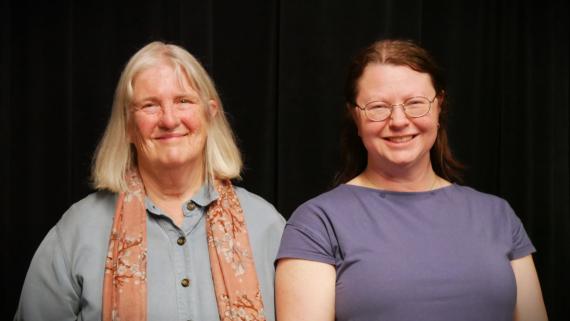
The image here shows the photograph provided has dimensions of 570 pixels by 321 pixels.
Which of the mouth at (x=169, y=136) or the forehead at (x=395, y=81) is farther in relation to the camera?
the mouth at (x=169, y=136)

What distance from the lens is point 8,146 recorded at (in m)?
2.46

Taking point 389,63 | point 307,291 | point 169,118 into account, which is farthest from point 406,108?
point 169,118

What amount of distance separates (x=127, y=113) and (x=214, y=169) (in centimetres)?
31

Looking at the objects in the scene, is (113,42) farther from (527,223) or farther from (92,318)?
(527,223)

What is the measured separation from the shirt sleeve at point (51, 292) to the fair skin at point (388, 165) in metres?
0.58

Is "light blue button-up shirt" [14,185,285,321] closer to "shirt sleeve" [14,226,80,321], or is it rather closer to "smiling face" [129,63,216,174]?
"shirt sleeve" [14,226,80,321]

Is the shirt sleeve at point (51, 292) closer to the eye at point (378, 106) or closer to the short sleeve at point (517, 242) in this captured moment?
the eye at point (378, 106)

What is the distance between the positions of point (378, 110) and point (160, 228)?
0.71 metres

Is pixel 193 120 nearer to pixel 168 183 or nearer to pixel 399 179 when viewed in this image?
pixel 168 183

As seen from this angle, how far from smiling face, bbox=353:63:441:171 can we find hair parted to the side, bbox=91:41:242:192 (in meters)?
0.46

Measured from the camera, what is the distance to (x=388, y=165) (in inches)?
70.8

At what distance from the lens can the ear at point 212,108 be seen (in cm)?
195

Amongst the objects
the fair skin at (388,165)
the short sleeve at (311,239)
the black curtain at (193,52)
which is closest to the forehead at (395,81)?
the fair skin at (388,165)

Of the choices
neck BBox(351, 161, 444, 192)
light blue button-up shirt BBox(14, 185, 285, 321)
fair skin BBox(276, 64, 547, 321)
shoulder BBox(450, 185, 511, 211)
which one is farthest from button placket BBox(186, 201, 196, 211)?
shoulder BBox(450, 185, 511, 211)
